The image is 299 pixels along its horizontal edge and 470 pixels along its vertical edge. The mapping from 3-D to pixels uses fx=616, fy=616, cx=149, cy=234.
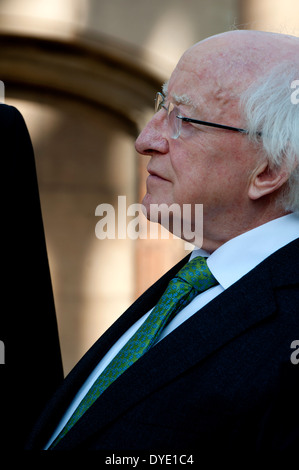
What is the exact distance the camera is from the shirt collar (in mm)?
1608

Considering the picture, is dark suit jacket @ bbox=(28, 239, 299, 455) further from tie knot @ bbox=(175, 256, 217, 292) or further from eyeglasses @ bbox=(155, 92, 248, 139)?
eyeglasses @ bbox=(155, 92, 248, 139)

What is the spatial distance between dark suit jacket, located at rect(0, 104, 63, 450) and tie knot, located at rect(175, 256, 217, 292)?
444mm

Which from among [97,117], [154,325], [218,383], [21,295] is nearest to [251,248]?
[154,325]

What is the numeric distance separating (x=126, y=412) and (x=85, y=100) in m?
3.21

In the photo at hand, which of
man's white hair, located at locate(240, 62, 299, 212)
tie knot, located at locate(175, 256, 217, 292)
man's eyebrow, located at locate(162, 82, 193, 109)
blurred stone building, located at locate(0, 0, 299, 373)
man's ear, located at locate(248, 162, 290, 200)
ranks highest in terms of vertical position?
blurred stone building, located at locate(0, 0, 299, 373)

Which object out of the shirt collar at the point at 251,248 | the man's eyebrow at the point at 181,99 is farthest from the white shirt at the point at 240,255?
the man's eyebrow at the point at 181,99

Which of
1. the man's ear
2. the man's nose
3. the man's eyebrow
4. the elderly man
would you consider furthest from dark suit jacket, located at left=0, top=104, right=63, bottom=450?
the man's ear

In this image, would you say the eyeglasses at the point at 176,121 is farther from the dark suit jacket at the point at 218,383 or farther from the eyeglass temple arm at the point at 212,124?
the dark suit jacket at the point at 218,383

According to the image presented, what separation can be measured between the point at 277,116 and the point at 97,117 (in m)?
2.82

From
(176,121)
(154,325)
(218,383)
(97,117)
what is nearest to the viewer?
(218,383)

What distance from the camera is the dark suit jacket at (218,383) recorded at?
50.3 inches

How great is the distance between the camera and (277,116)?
162 centimetres

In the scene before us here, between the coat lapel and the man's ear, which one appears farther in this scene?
the man's ear

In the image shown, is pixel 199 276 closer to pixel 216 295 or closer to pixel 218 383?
pixel 216 295
